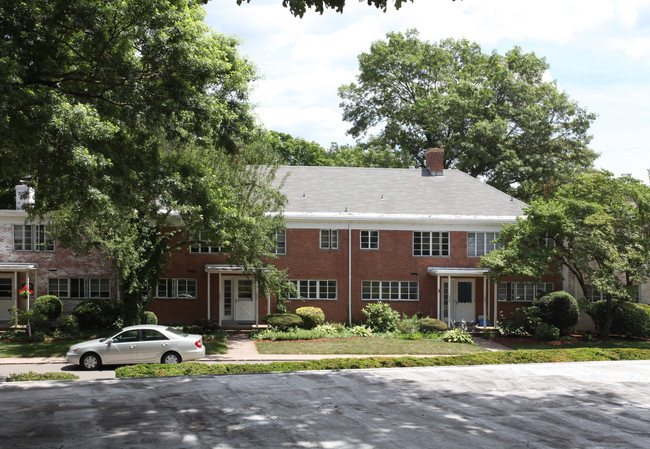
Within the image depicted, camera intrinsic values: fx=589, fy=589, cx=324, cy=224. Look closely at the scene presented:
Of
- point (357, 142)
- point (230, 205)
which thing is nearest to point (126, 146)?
point (230, 205)

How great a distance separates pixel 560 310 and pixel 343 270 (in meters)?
10.3

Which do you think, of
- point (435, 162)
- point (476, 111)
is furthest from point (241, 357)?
point (476, 111)

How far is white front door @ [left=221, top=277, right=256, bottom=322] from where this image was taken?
97.6 ft

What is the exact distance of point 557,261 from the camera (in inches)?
1023

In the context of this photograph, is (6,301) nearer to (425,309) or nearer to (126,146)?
(126,146)

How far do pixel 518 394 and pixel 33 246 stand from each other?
24943mm

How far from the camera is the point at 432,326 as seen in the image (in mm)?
27266

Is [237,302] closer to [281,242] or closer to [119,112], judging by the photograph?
[281,242]

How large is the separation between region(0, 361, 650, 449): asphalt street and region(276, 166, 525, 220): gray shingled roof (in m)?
16.7

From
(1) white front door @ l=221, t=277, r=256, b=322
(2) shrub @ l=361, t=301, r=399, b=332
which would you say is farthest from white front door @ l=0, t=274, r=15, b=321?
(2) shrub @ l=361, t=301, r=399, b=332

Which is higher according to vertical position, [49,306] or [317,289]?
[317,289]

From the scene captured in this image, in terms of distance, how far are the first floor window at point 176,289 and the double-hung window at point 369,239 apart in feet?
28.8

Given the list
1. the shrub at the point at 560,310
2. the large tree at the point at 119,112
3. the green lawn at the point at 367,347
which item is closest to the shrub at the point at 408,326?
the green lawn at the point at 367,347

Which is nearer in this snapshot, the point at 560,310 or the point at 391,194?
the point at 560,310
